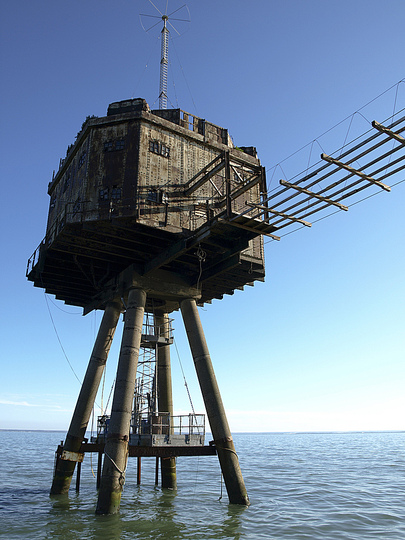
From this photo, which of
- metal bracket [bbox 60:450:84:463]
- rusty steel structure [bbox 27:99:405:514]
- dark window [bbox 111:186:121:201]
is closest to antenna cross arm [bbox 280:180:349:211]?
rusty steel structure [bbox 27:99:405:514]

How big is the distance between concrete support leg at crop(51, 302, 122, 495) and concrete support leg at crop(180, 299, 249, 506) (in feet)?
13.1

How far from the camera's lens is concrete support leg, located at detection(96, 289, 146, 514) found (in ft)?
55.5

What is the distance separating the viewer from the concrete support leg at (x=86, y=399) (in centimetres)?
2105

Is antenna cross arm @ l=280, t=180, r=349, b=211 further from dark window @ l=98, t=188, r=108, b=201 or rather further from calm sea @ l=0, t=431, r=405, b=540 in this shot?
calm sea @ l=0, t=431, r=405, b=540

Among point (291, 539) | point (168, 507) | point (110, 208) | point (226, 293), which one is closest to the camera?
point (291, 539)

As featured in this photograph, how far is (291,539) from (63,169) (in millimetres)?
20471

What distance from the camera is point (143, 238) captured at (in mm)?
20141

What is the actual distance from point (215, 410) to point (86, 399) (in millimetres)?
6539

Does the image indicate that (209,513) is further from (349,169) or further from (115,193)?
(349,169)

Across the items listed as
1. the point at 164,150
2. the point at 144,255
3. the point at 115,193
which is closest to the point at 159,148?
the point at 164,150

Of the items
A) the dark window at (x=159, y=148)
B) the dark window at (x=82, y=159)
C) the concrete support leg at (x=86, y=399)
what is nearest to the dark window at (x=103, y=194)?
the dark window at (x=82, y=159)

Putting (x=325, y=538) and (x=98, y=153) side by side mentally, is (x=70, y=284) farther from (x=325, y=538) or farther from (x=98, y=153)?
(x=325, y=538)

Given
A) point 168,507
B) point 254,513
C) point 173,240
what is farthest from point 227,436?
point 173,240

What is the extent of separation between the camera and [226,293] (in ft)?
87.0
